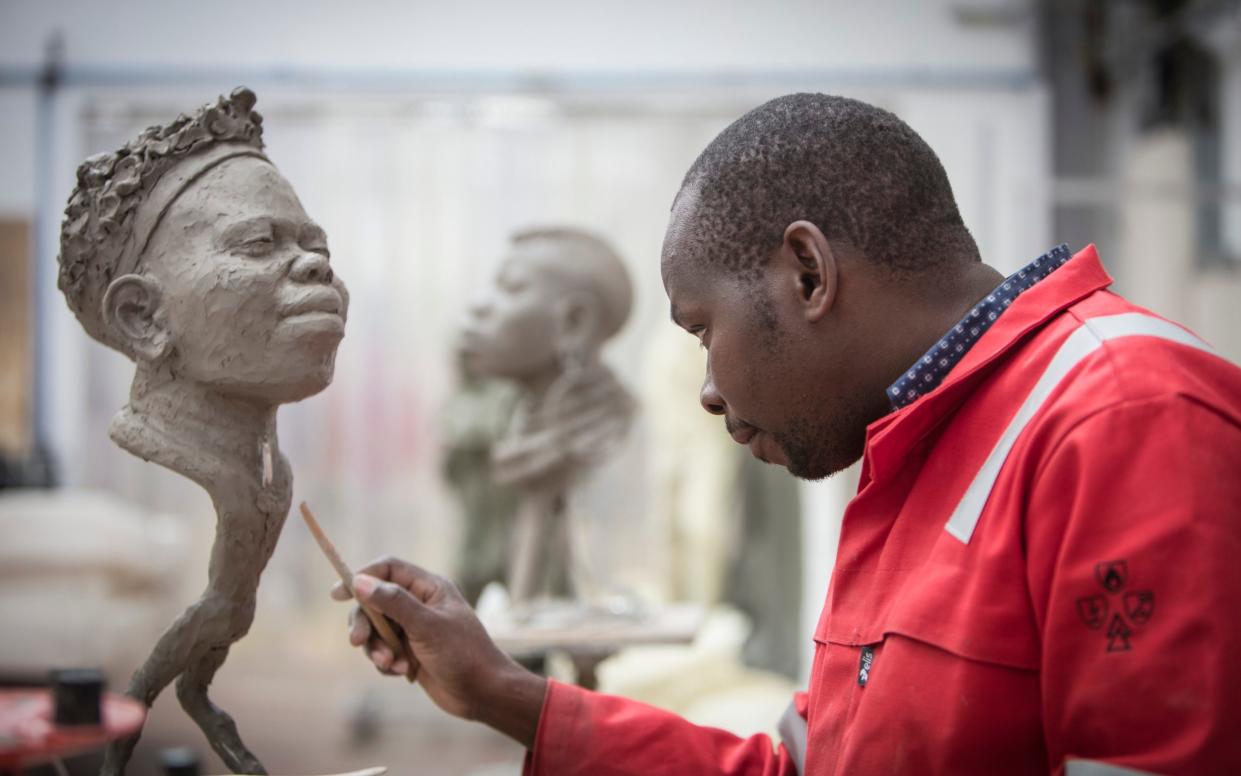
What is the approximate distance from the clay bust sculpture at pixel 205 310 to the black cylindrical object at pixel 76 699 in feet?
A: 1.11

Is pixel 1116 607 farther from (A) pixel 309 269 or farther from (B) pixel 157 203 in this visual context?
(B) pixel 157 203

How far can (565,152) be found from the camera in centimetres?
546

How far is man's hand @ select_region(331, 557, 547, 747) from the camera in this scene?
155 cm

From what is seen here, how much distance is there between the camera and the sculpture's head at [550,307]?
3641 millimetres

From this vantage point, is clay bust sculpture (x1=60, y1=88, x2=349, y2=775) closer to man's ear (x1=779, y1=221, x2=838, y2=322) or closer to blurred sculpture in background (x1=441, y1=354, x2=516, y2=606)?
man's ear (x1=779, y1=221, x2=838, y2=322)

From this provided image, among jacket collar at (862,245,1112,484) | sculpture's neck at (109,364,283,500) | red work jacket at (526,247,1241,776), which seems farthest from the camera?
sculpture's neck at (109,364,283,500)

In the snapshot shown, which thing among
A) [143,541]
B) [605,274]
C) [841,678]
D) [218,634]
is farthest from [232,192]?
[143,541]

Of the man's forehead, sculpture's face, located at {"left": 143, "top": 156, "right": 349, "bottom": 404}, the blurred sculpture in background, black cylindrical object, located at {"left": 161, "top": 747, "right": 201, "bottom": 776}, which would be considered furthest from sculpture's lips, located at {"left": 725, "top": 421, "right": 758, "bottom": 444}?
the blurred sculpture in background

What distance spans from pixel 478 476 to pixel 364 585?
288 cm

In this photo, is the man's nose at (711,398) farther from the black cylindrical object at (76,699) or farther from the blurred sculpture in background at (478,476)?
the blurred sculpture in background at (478,476)

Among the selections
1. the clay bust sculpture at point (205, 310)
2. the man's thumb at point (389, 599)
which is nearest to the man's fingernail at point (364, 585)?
the man's thumb at point (389, 599)

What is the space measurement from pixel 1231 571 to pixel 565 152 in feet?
15.3

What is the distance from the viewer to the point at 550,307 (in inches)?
143

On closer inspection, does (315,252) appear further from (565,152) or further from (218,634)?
(565,152)
